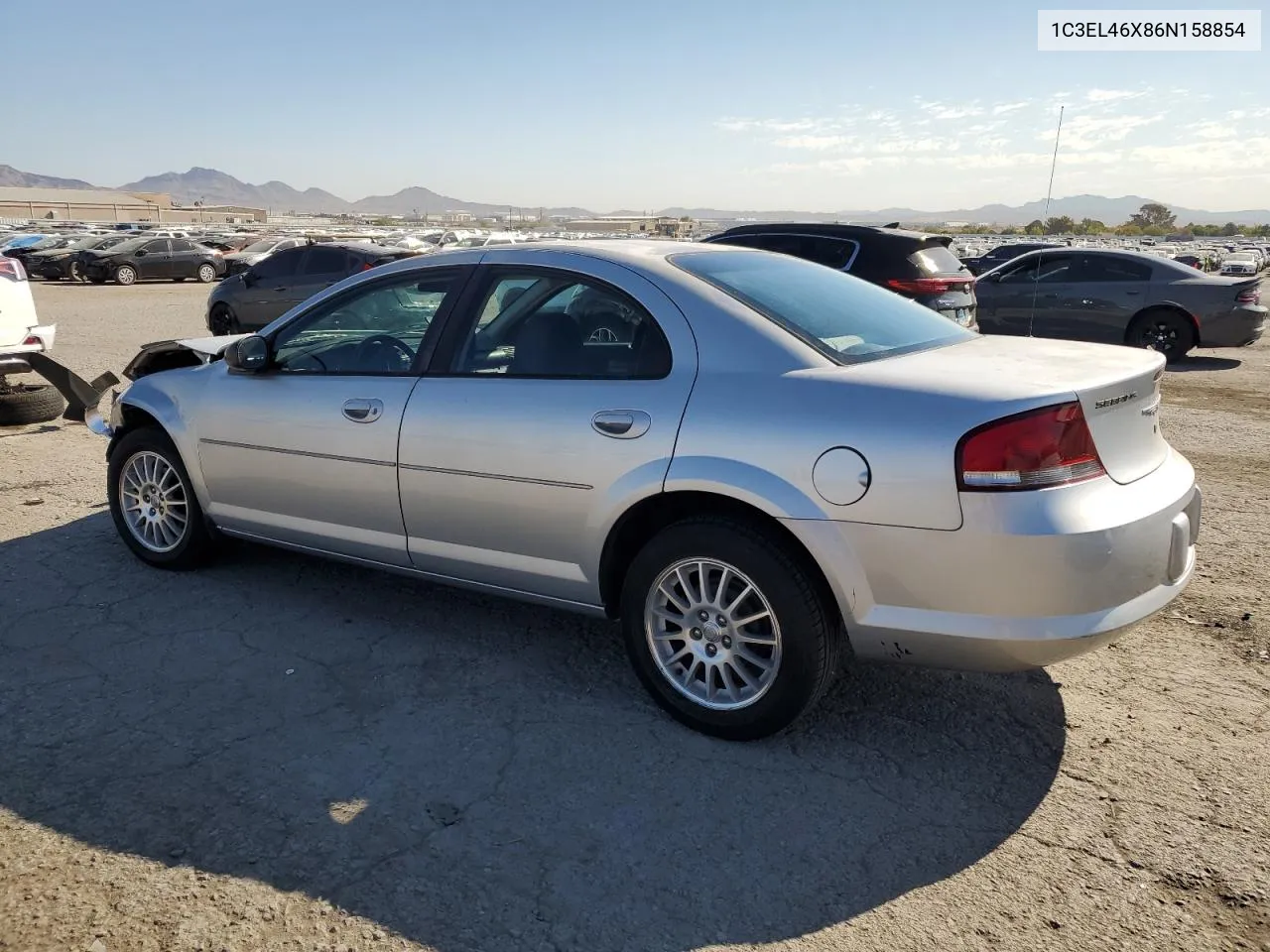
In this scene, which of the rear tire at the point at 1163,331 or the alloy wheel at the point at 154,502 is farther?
the rear tire at the point at 1163,331

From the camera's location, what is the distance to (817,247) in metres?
9.91

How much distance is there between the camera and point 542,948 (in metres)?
2.51

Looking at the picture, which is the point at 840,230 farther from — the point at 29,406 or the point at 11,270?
the point at 29,406

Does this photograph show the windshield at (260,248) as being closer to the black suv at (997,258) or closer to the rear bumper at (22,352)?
the black suv at (997,258)

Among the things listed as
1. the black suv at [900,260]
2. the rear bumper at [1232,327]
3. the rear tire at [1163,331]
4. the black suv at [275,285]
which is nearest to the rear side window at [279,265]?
the black suv at [275,285]

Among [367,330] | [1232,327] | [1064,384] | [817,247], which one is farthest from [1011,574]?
[1232,327]

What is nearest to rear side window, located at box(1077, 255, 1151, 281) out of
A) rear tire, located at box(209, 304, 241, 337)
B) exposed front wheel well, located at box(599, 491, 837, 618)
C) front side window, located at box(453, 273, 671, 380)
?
front side window, located at box(453, 273, 671, 380)

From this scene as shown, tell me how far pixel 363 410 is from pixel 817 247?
21.9 ft

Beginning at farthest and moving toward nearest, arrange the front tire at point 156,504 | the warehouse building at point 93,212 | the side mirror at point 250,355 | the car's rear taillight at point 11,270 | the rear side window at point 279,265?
the warehouse building at point 93,212
the rear side window at point 279,265
the car's rear taillight at point 11,270
the front tire at point 156,504
the side mirror at point 250,355

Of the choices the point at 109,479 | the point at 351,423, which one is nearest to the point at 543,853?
the point at 351,423

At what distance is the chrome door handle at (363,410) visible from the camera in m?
4.20

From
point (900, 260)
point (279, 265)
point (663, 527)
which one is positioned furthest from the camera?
point (279, 265)

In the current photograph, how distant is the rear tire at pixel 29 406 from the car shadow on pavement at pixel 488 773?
4.85m

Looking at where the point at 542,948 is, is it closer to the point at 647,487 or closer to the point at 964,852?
the point at 964,852
